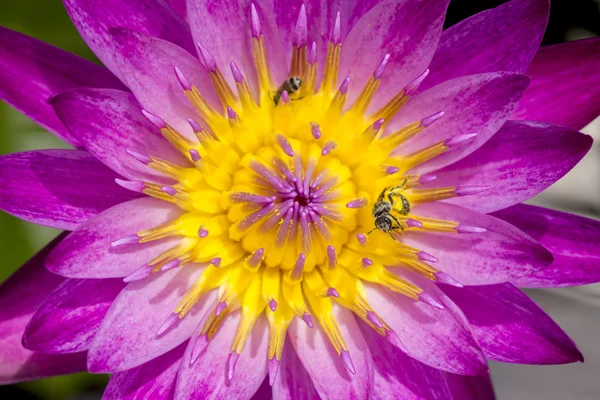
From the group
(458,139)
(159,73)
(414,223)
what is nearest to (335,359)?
(414,223)

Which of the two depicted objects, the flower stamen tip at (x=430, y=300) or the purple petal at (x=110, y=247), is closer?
the purple petal at (x=110, y=247)

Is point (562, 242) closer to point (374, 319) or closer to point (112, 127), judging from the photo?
point (374, 319)

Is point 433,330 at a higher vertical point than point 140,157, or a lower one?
lower

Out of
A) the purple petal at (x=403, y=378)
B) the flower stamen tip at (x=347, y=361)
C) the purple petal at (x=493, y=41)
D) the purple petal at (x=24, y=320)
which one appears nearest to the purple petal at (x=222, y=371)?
the flower stamen tip at (x=347, y=361)

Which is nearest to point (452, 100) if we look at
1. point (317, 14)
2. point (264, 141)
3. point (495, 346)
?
point (317, 14)

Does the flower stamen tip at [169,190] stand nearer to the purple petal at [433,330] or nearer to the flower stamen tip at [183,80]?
the flower stamen tip at [183,80]

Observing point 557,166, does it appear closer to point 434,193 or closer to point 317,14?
point 434,193
